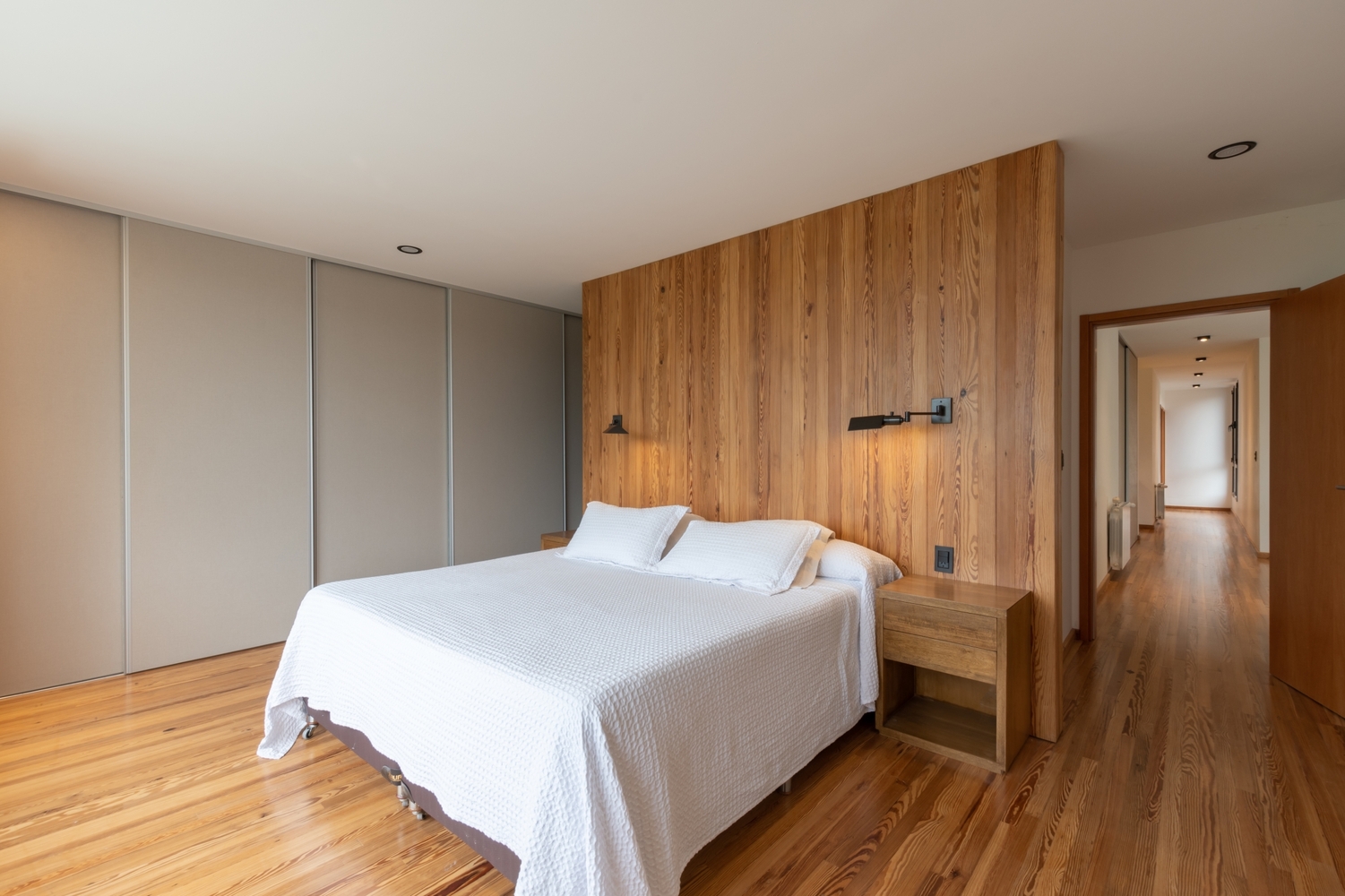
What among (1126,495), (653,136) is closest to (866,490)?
(653,136)

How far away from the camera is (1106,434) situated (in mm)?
5355

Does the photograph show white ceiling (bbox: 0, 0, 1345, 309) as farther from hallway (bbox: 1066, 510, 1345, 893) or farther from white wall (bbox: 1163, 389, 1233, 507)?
white wall (bbox: 1163, 389, 1233, 507)

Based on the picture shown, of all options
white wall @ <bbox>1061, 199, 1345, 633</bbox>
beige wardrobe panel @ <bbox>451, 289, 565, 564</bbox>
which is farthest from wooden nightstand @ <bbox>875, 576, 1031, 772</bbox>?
beige wardrobe panel @ <bbox>451, 289, 565, 564</bbox>

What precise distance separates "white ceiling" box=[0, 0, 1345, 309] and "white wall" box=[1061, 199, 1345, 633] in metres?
0.13

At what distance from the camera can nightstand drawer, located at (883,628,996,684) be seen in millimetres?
2234

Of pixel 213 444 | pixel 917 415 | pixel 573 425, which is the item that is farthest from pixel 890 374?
pixel 213 444

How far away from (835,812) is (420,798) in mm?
1330

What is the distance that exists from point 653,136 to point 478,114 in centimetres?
66

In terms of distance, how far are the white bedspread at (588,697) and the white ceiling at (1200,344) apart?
349 cm

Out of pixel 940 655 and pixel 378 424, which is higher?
pixel 378 424

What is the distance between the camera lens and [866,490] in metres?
2.99

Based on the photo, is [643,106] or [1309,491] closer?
[643,106]

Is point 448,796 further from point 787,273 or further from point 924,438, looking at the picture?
point 787,273

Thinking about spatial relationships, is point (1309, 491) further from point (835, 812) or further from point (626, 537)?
point (626, 537)
